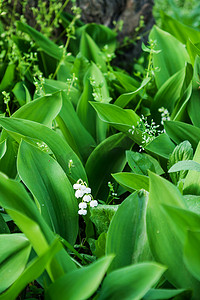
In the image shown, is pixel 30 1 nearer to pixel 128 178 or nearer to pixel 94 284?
pixel 128 178

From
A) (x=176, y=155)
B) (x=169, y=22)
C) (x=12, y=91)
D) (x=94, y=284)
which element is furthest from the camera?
(x=169, y=22)

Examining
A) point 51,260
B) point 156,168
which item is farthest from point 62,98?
point 51,260

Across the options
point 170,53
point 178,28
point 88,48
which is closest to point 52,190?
point 170,53

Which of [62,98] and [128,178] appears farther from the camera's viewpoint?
[62,98]

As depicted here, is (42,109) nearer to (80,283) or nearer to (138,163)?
(138,163)

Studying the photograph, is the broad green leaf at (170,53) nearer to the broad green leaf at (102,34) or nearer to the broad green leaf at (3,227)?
the broad green leaf at (102,34)

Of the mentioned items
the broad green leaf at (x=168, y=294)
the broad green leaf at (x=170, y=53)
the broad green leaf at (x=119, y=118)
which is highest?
the broad green leaf at (x=170, y=53)

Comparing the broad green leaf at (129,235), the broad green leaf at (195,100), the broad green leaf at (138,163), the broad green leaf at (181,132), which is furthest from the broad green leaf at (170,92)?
the broad green leaf at (129,235)
